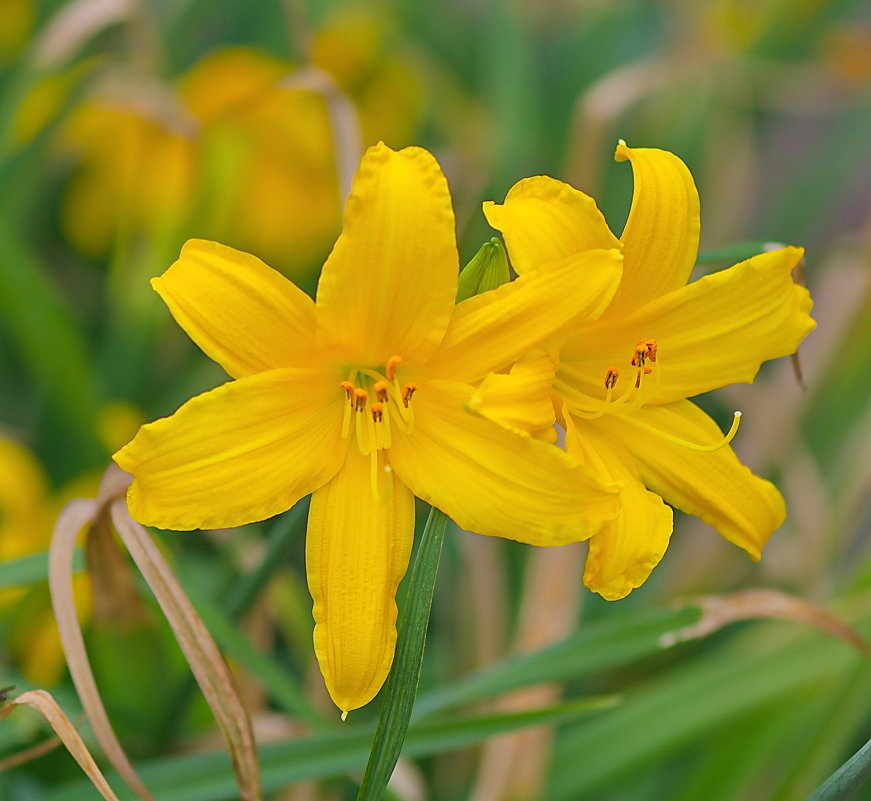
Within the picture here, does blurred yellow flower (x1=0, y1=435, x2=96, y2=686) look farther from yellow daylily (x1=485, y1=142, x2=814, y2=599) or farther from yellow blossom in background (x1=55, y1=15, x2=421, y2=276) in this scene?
yellow daylily (x1=485, y1=142, x2=814, y2=599)

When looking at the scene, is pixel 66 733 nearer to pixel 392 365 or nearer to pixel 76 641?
pixel 76 641

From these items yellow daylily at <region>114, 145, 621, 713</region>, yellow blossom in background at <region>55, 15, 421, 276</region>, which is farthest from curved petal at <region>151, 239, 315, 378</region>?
yellow blossom in background at <region>55, 15, 421, 276</region>

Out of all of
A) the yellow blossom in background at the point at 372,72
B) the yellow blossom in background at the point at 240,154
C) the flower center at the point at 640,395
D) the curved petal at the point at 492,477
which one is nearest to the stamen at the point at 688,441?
the flower center at the point at 640,395

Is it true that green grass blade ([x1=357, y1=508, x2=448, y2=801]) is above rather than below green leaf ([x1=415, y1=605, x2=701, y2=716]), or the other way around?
above

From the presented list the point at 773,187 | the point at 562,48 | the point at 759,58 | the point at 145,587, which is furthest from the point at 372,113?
the point at 145,587

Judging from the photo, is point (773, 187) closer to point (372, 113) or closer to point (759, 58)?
point (759, 58)
